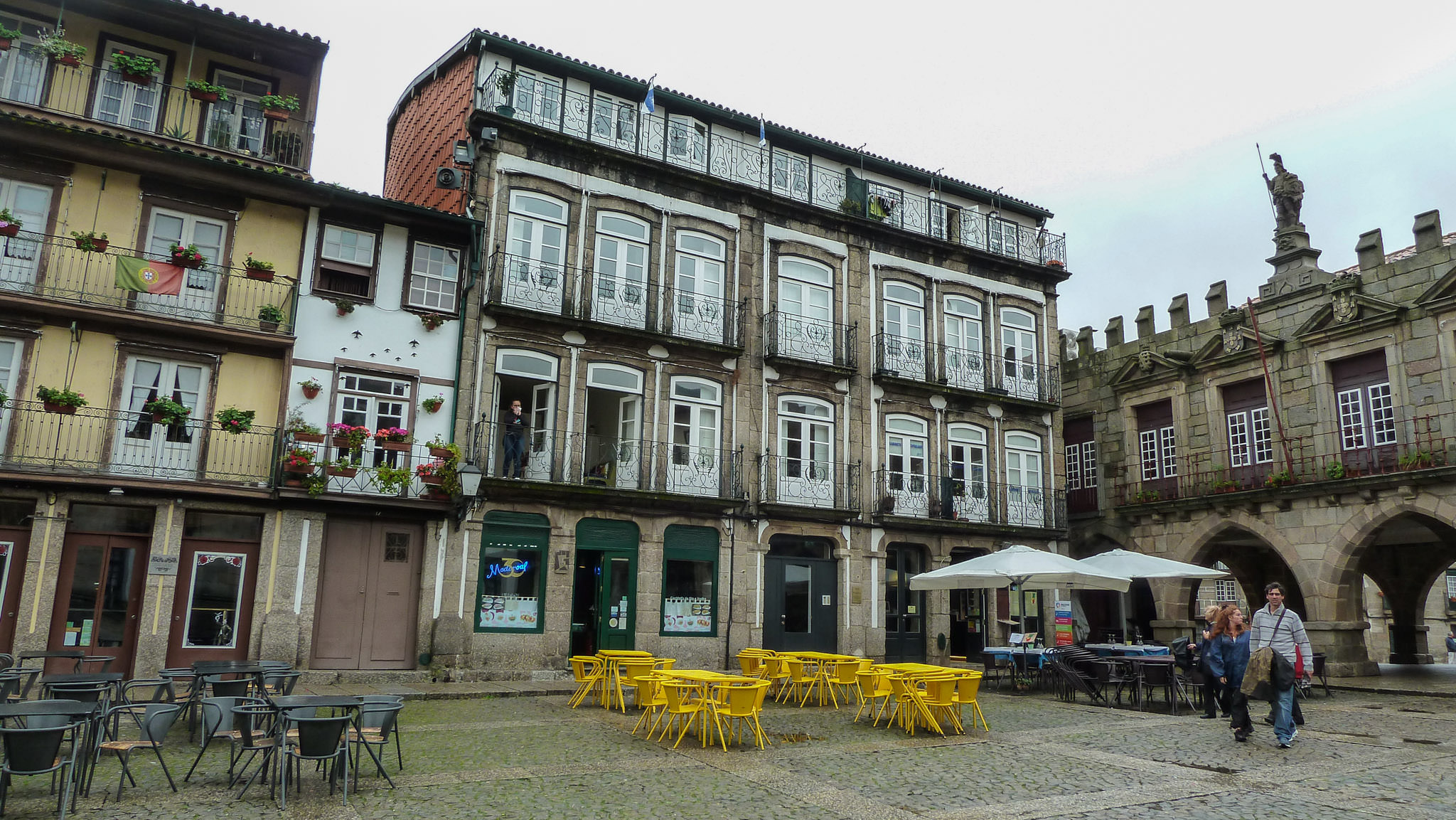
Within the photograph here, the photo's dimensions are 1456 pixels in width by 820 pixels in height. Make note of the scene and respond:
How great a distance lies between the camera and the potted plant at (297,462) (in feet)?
49.1

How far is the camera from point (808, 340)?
20500 millimetres

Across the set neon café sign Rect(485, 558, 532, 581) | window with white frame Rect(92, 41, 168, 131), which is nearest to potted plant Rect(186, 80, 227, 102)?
window with white frame Rect(92, 41, 168, 131)

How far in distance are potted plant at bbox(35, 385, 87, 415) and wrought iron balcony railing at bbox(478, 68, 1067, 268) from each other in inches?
324

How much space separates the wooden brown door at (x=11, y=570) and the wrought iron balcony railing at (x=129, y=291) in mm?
3498

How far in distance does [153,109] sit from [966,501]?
17.8 meters

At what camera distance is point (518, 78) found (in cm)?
1819

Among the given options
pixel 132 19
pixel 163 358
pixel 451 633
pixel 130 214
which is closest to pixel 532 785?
pixel 451 633

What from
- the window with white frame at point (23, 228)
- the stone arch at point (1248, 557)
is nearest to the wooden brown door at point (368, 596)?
the window with white frame at point (23, 228)

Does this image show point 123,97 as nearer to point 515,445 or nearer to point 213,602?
point 213,602

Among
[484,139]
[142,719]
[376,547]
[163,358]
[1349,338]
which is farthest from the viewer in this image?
[1349,338]

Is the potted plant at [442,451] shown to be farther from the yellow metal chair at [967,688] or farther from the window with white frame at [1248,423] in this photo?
the window with white frame at [1248,423]

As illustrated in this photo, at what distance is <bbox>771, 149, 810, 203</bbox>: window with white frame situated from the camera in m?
21.0

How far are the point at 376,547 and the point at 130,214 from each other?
6561mm

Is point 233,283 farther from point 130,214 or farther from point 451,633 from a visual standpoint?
point 451,633
